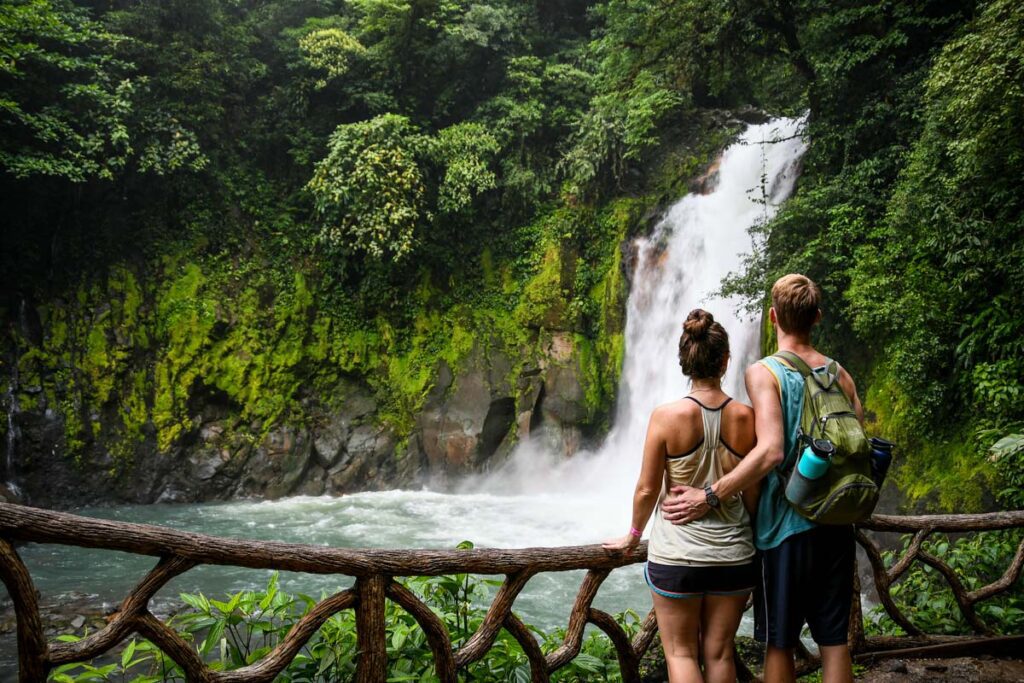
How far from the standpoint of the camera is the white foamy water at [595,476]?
937cm

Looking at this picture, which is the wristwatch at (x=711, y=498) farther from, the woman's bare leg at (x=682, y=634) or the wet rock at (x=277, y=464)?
the wet rock at (x=277, y=464)

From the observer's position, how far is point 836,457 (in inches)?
81.6

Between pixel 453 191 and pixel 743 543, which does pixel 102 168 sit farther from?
pixel 743 543

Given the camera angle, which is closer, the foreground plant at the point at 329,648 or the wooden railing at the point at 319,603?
the wooden railing at the point at 319,603

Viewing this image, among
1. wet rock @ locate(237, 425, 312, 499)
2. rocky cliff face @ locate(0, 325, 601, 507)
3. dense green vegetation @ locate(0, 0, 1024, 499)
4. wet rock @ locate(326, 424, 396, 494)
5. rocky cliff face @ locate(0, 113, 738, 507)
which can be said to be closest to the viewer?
dense green vegetation @ locate(0, 0, 1024, 499)

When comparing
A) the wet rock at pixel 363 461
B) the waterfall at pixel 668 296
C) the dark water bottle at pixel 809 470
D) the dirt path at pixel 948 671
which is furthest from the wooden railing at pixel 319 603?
the wet rock at pixel 363 461

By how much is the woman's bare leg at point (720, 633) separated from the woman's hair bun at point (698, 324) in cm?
85

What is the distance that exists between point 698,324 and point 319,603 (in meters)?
1.57

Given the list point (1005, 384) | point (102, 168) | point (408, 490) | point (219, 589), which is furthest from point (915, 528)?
point (102, 168)

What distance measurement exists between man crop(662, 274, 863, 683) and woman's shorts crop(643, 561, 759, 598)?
0.14 metres

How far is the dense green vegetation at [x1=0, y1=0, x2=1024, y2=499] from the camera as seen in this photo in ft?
28.3

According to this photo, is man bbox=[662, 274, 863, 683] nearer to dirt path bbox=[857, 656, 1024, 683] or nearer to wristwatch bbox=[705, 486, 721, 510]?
wristwatch bbox=[705, 486, 721, 510]

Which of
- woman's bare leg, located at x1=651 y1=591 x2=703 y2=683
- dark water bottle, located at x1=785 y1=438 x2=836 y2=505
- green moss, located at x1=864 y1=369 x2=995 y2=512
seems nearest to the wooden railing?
woman's bare leg, located at x1=651 y1=591 x2=703 y2=683

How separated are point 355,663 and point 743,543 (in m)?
1.43
